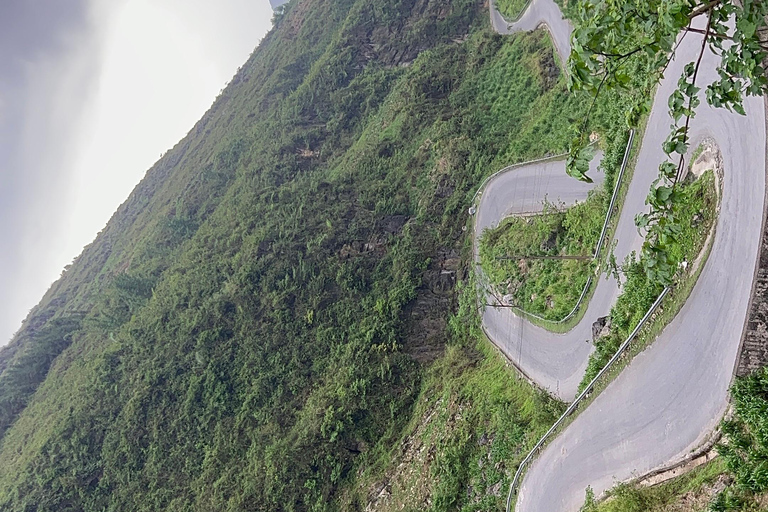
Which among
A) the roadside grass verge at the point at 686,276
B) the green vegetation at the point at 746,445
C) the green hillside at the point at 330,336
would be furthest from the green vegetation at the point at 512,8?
the green vegetation at the point at 746,445

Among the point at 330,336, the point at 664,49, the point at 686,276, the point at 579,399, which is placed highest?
the point at 664,49

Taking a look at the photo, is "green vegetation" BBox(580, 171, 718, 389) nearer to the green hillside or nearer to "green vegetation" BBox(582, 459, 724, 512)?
"green vegetation" BBox(582, 459, 724, 512)

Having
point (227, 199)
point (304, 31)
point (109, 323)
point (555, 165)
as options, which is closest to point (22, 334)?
point (109, 323)

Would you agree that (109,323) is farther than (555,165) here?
Yes

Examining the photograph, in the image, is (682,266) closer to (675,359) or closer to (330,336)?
(675,359)

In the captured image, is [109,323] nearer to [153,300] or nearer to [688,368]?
[153,300]

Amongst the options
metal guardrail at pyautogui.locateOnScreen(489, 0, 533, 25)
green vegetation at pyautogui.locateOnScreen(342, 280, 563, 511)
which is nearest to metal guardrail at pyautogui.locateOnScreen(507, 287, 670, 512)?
green vegetation at pyautogui.locateOnScreen(342, 280, 563, 511)

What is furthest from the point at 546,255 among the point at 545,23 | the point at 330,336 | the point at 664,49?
the point at 545,23

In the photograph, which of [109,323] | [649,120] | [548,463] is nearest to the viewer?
[548,463]
